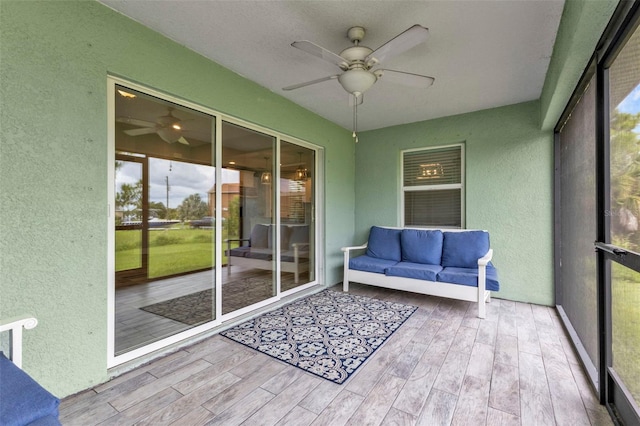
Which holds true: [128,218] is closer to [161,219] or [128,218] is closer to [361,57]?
[161,219]

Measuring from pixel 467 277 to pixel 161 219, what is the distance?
3.14 m

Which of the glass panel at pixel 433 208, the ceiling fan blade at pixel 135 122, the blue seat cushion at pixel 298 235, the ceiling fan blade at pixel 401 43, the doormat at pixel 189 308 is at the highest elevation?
the ceiling fan blade at pixel 401 43

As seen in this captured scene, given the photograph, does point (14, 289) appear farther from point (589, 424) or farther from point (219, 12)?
point (589, 424)

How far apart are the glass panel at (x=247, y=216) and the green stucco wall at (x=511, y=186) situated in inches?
96.5

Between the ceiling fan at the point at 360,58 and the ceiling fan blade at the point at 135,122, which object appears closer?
the ceiling fan at the point at 360,58

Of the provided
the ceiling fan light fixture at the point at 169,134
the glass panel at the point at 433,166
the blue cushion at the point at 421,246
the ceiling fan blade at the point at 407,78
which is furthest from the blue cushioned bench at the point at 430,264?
the ceiling fan light fixture at the point at 169,134

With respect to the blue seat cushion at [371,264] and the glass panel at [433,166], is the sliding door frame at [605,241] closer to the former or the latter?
the blue seat cushion at [371,264]

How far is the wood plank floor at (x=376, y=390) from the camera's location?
1570 mm

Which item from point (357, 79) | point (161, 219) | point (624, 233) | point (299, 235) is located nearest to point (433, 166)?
point (299, 235)

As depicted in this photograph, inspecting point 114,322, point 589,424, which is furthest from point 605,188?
point 114,322

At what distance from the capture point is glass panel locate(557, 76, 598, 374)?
1979 mm

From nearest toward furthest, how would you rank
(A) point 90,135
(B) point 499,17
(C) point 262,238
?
1. (A) point 90,135
2. (B) point 499,17
3. (C) point 262,238

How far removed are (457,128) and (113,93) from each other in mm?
3950

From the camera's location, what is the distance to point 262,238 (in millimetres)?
3387
